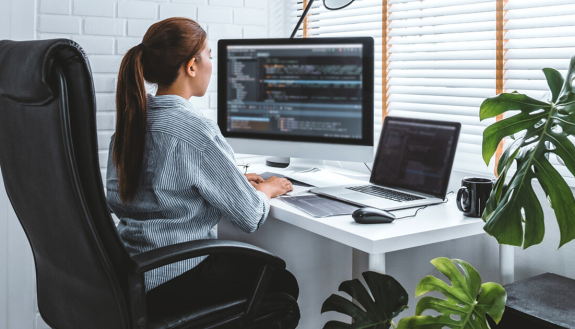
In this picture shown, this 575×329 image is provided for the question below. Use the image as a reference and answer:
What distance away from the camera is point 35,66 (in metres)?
0.99

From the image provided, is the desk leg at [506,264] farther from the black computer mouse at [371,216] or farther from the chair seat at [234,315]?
the chair seat at [234,315]

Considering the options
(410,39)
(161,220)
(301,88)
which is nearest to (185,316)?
(161,220)

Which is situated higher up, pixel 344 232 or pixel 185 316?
pixel 344 232

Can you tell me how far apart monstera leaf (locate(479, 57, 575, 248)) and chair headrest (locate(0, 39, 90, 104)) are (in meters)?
0.83

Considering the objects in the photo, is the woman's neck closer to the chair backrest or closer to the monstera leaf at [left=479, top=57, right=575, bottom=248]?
the chair backrest

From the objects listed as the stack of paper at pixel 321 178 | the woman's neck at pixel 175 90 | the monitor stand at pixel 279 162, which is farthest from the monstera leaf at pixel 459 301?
the monitor stand at pixel 279 162

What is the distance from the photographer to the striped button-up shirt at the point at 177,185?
1.36 m

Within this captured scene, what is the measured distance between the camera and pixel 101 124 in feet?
7.41

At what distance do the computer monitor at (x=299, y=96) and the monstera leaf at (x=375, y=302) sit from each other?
68cm

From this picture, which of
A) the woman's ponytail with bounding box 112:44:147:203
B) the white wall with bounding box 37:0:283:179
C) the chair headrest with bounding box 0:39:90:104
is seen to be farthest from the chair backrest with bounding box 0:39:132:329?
the white wall with bounding box 37:0:283:179

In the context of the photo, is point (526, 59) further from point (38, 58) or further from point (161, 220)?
point (38, 58)

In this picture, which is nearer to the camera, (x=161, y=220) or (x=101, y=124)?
(x=161, y=220)

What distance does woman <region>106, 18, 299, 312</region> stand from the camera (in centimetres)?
136

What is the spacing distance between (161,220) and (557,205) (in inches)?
35.1
